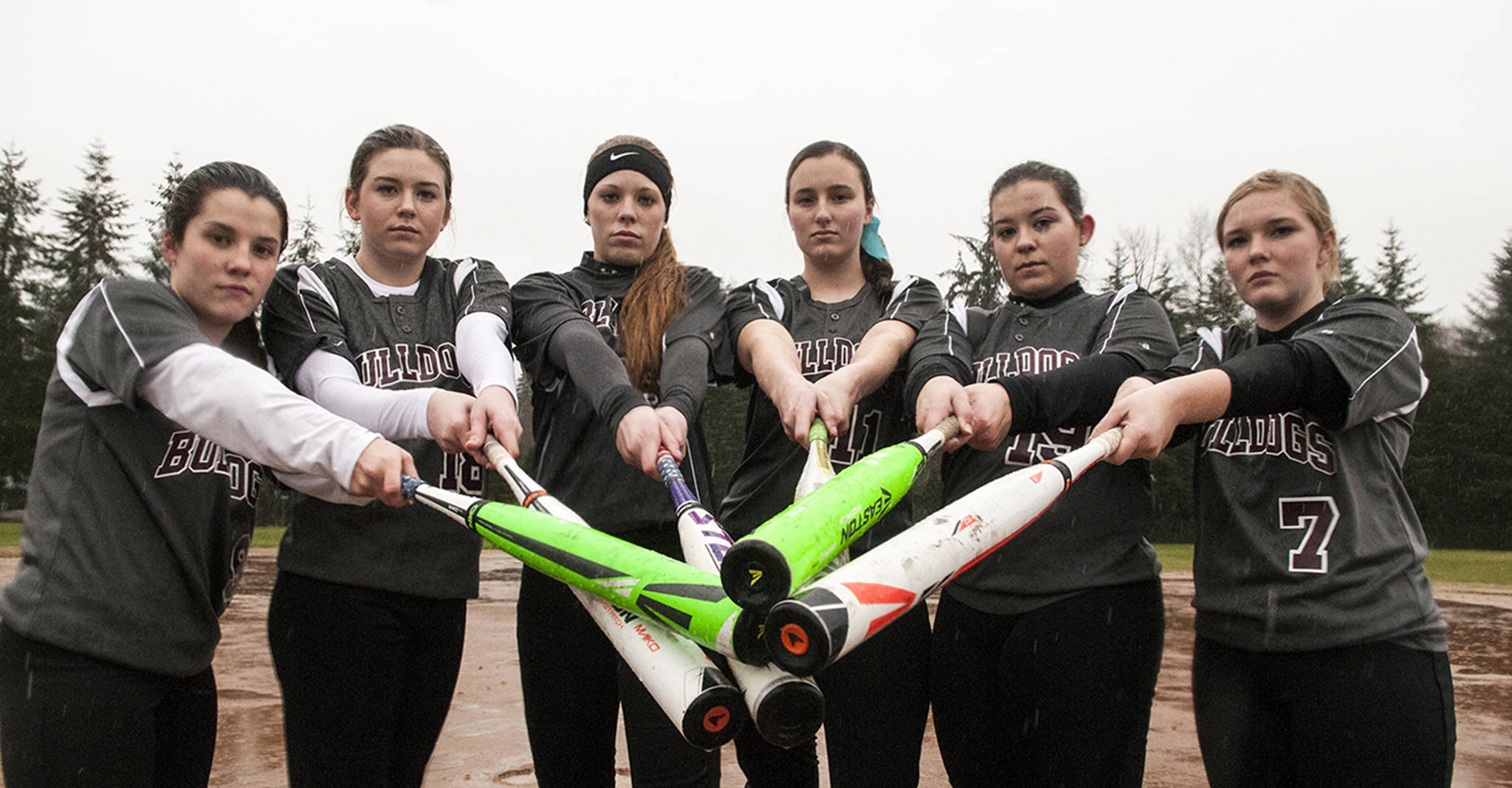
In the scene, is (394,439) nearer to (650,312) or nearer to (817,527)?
(650,312)

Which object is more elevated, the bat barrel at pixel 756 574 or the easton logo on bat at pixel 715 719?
the bat barrel at pixel 756 574

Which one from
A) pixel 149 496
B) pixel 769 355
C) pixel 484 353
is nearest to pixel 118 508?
pixel 149 496

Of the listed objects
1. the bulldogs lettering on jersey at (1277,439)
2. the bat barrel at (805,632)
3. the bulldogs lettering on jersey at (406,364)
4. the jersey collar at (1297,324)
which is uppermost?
the jersey collar at (1297,324)

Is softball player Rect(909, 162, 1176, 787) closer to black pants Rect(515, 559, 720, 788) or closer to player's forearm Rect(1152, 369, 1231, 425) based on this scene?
player's forearm Rect(1152, 369, 1231, 425)

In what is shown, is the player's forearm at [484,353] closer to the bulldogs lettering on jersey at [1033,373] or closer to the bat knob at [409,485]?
the bat knob at [409,485]

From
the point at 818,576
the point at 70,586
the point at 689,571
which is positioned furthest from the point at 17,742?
the point at 818,576

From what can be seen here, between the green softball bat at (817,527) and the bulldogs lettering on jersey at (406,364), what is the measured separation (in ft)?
4.48

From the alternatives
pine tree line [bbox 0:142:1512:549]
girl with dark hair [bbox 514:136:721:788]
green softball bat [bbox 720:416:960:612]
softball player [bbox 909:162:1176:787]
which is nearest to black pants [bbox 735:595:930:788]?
softball player [bbox 909:162:1176:787]

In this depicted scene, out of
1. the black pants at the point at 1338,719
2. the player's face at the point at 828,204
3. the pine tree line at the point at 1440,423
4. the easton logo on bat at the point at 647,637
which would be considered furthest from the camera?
the pine tree line at the point at 1440,423

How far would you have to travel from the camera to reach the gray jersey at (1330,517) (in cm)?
263

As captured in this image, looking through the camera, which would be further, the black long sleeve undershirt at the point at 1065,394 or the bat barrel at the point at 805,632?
the black long sleeve undershirt at the point at 1065,394

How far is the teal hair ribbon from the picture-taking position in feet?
11.4

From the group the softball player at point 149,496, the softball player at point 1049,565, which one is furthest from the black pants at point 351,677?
the softball player at point 1049,565

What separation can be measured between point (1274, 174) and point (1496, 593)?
17280 mm
